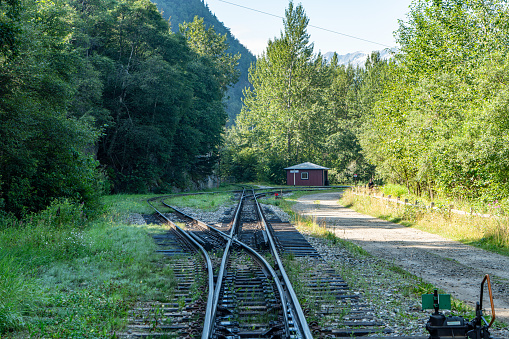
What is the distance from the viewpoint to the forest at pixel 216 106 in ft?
46.3

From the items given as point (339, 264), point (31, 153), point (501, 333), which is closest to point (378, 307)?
point (501, 333)

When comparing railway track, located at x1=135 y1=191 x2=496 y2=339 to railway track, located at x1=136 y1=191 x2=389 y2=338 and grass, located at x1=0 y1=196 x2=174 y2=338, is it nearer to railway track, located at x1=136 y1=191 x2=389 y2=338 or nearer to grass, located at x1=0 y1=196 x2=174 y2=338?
railway track, located at x1=136 y1=191 x2=389 y2=338

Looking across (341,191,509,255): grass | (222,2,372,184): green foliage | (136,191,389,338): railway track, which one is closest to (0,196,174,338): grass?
(136,191,389,338): railway track

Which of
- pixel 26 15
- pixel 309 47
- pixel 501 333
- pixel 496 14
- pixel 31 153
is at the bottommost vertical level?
pixel 501 333

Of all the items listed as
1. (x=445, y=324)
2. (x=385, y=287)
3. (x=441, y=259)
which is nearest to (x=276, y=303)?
(x=385, y=287)

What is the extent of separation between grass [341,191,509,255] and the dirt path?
1.74 ft

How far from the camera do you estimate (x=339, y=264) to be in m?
8.65

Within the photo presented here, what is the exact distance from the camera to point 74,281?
687 cm

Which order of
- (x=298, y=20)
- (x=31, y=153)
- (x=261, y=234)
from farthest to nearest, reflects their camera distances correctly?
(x=298, y=20) < (x=31, y=153) < (x=261, y=234)

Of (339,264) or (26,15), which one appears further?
(26,15)

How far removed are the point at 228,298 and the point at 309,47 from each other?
61648 millimetres

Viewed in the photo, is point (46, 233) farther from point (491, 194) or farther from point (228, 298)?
point (491, 194)

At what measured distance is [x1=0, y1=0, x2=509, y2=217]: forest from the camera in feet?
46.3

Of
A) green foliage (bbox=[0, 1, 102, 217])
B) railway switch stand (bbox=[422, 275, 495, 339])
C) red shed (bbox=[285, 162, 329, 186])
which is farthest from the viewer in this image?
red shed (bbox=[285, 162, 329, 186])
